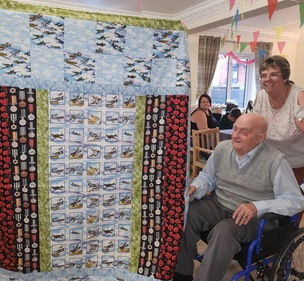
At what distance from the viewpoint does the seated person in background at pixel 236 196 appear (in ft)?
4.74

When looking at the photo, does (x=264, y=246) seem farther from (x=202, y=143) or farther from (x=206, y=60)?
(x=206, y=60)

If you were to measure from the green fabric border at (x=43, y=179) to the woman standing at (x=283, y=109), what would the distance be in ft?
4.45

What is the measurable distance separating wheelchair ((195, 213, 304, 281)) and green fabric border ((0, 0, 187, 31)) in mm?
1008

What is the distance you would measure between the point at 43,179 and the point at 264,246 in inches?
42.8

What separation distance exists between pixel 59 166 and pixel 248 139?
100 centimetres

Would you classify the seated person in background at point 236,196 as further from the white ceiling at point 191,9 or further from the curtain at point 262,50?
the curtain at point 262,50

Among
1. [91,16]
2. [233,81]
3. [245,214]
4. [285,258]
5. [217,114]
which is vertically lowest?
[285,258]

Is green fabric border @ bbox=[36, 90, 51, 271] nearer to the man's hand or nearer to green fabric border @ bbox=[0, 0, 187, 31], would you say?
green fabric border @ bbox=[0, 0, 187, 31]

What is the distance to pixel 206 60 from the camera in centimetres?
672

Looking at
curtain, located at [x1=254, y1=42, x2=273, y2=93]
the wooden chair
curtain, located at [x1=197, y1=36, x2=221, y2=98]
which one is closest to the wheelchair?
the wooden chair

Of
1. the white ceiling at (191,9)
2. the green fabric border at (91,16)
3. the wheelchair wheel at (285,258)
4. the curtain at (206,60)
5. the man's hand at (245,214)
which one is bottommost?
the wheelchair wheel at (285,258)

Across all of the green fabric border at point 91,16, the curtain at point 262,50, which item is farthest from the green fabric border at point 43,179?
the curtain at point 262,50

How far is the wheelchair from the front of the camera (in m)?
1.44

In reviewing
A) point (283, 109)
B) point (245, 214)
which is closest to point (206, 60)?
point (283, 109)
